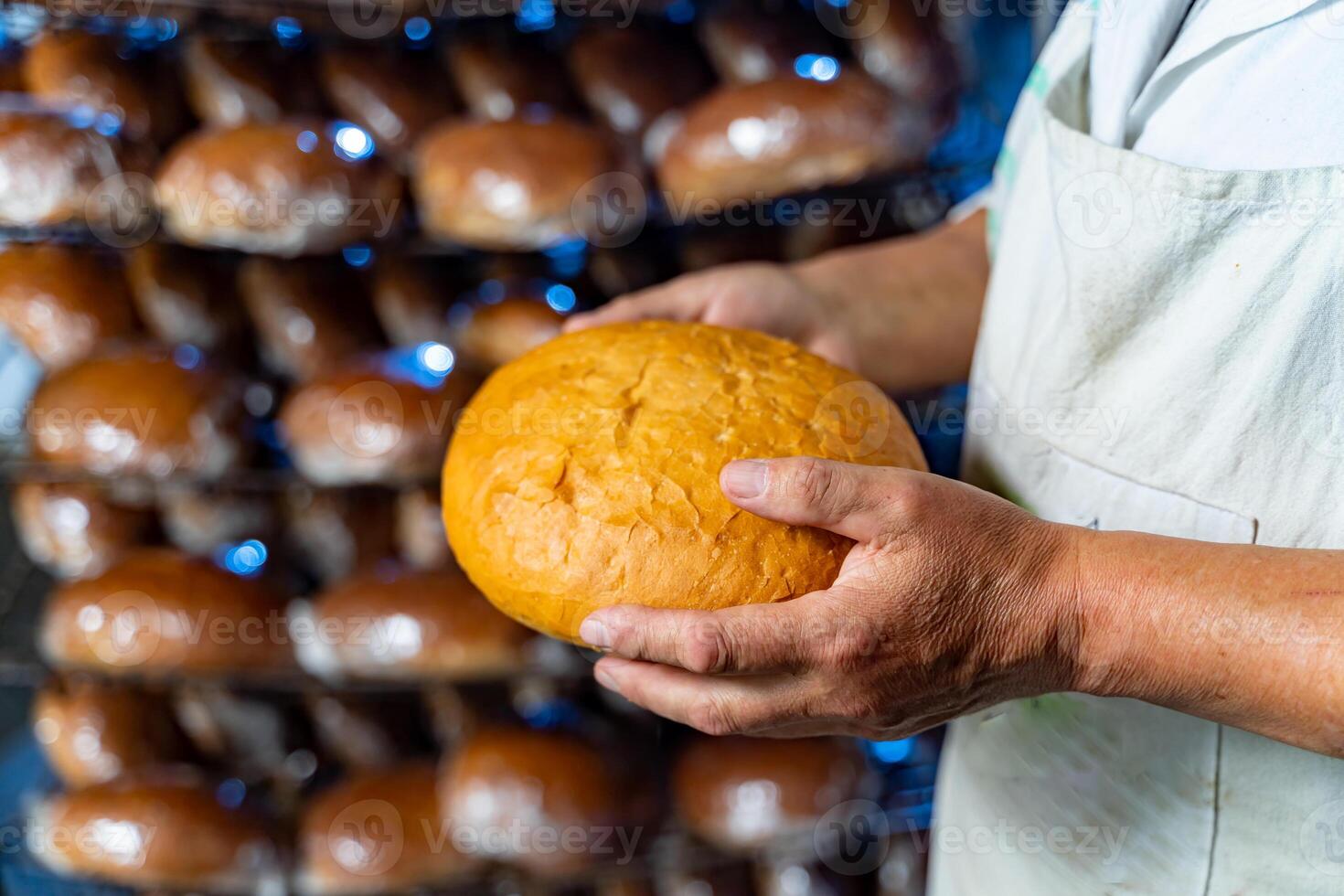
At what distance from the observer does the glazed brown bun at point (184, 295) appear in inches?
77.9

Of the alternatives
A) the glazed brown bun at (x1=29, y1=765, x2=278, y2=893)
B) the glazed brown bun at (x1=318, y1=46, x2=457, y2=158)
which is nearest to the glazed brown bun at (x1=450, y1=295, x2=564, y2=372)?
the glazed brown bun at (x1=318, y1=46, x2=457, y2=158)

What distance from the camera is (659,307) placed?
44.6 inches

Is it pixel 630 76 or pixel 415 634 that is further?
pixel 630 76

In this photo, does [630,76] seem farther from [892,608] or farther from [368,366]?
[892,608]

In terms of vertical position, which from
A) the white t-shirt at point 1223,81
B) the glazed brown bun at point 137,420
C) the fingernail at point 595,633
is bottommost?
the glazed brown bun at point 137,420

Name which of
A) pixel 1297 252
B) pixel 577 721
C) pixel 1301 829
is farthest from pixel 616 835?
pixel 1297 252

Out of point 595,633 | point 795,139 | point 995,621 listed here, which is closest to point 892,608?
point 995,621

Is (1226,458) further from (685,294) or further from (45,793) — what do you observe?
(45,793)

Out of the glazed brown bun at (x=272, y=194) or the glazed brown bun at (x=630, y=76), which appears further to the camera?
the glazed brown bun at (x=630, y=76)

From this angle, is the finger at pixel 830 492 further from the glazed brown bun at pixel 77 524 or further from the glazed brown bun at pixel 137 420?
the glazed brown bun at pixel 77 524

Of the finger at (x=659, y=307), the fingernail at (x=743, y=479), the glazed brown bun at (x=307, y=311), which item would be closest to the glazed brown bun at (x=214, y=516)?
the glazed brown bun at (x=307, y=311)

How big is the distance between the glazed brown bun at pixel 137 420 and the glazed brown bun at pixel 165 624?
0.20 m

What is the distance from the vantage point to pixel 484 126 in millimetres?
1790

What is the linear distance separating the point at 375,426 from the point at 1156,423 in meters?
1.31
